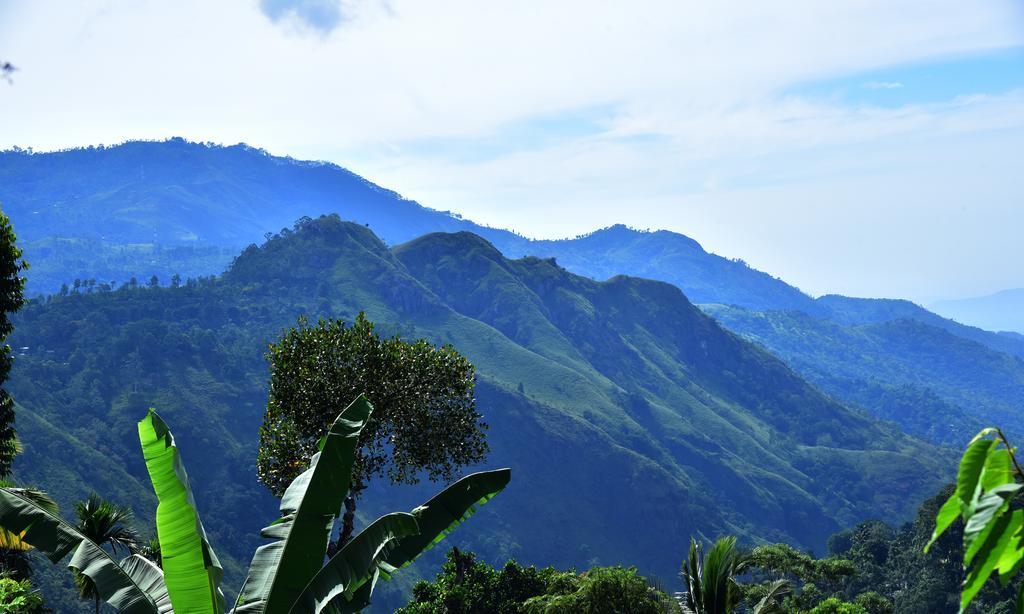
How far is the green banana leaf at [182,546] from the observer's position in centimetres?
1122

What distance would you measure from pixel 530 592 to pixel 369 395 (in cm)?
1440

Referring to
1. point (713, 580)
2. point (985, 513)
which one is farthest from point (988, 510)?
point (713, 580)

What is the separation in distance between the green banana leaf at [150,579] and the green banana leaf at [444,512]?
3311 millimetres

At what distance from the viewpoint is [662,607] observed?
94.8 feet

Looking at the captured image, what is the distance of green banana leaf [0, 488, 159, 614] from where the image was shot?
37.5 ft

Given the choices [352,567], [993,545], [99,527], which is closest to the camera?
[993,545]

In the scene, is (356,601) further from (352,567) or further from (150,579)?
(150,579)

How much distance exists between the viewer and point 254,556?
38.3ft

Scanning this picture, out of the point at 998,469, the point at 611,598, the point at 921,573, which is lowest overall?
the point at 921,573

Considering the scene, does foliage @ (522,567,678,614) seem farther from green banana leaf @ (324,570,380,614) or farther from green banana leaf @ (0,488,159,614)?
green banana leaf @ (0,488,159,614)

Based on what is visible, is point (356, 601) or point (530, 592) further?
point (530, 592)

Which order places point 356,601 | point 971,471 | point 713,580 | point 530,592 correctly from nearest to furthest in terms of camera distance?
1. point 971,471
2. point 356,601
3. point 713,580
4. point 530,592

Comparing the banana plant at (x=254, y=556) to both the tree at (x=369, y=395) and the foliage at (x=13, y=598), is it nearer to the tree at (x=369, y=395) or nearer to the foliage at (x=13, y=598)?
the foliage at (x=13, y=598)

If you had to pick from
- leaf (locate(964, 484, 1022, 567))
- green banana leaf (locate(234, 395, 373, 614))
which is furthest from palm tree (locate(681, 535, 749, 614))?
leaf (locate(964, 484, 1022, 567))
